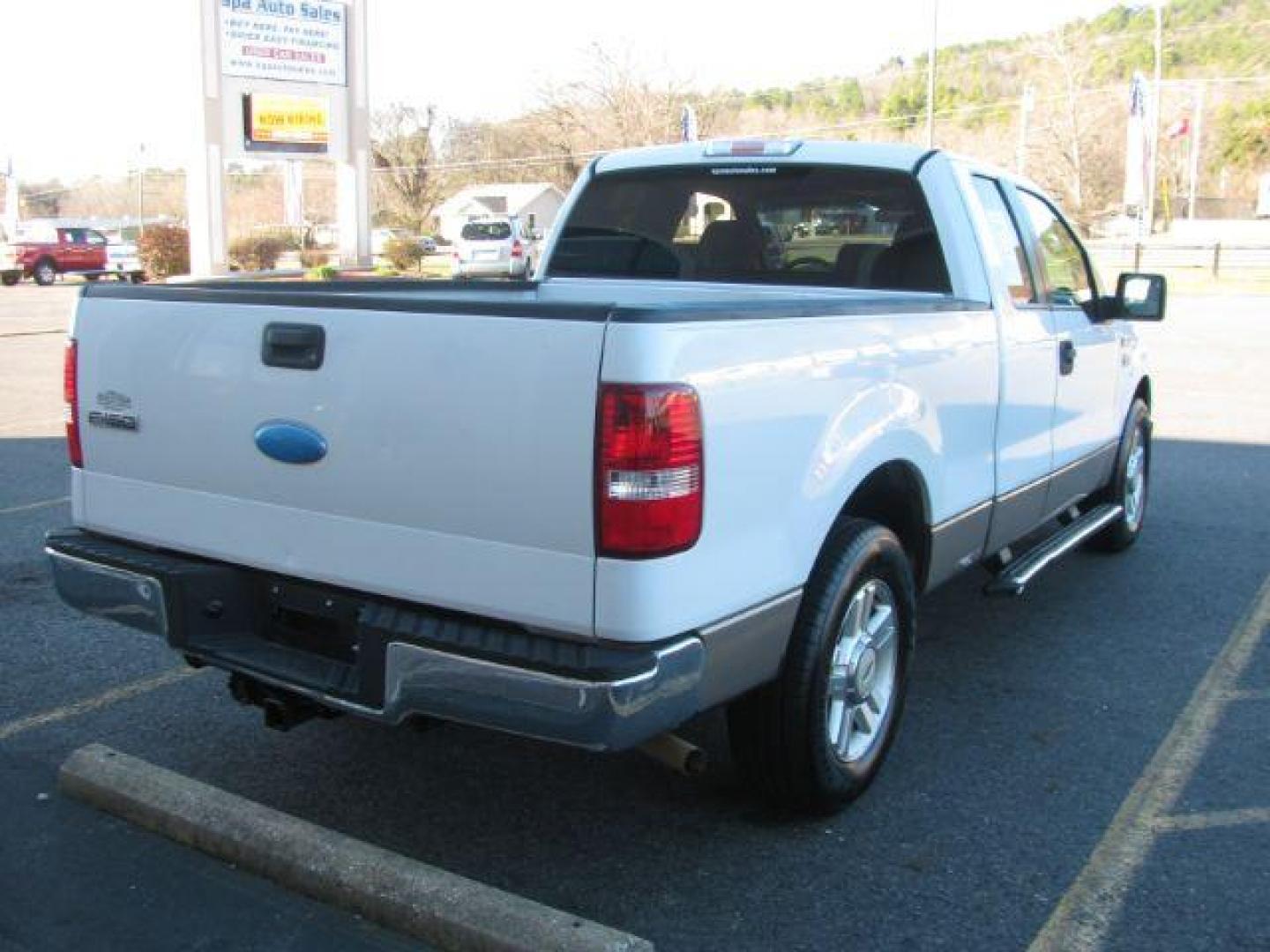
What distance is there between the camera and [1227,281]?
112 ft

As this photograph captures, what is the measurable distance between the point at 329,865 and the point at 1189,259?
4746 cm

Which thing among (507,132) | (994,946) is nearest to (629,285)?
(994,946)

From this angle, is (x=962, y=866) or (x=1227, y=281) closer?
(x=962, y=866)

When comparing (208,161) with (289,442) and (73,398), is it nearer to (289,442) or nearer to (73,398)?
(73,398)

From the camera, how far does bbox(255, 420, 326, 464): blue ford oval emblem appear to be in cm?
317

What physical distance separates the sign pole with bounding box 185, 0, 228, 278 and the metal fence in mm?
25566

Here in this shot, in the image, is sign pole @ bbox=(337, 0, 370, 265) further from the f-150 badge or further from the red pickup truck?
the f-150 badge

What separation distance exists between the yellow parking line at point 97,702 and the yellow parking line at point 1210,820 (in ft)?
11.4

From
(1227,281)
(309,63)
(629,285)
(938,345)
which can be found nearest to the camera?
(938,345)

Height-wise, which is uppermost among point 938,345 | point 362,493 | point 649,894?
point 938,345

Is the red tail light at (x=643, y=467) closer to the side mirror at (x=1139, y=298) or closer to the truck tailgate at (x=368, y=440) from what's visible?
the truck tailgate at (x=368, y=440)

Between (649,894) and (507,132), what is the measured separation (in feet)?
266

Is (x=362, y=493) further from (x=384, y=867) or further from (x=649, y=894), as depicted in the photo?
(x=649, y=894)

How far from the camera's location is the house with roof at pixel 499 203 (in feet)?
264
